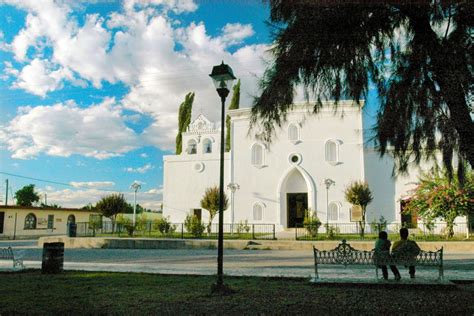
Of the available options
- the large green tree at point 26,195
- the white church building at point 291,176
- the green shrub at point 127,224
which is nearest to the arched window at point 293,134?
the white church building at point 291,176

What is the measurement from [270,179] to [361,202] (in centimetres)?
843

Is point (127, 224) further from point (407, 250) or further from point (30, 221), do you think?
point (30, 221)

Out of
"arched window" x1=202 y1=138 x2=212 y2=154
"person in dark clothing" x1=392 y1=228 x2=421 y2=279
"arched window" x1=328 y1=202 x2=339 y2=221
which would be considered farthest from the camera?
"arched window" x1=202 y1=138 x2=212 y2=154

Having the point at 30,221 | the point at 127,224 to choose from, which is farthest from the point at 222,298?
the point at 30,221

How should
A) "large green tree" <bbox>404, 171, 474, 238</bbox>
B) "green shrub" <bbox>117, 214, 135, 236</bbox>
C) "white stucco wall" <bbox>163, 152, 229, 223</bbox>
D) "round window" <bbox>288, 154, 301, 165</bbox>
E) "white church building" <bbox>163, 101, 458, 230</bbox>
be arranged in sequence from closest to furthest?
"large green tree" <bbox>404, 171, 474, 238</bbox> < "green shrub" <bbox>117, 214, 135, 236</bbox> < "white church building" <bbox>163, 101, 458, 230</bbox> < "round window" <bbox>288, 154, 301, 165</bbox> < "white stucco wall" <bbox>163, 152, 229, 223</bbox>

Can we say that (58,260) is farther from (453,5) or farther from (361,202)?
(361,202)

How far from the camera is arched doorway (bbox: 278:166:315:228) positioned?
28.8m

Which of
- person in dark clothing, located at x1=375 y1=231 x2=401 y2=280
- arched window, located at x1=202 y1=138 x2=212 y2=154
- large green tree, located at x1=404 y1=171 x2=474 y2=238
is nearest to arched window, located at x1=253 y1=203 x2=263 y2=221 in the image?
arched window, located at x1=202 y1=138 x2=212 y2=154

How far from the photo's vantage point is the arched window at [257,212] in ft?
95.5

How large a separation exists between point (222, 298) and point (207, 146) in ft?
90.2

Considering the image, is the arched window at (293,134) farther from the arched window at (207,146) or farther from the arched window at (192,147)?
the arched window at (192,147)

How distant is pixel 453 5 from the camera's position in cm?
600

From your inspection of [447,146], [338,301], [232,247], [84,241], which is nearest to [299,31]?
[447,146]

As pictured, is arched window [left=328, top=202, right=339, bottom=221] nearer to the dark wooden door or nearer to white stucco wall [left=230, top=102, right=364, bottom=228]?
white stucco wall [left=230, top=102, right=364, bottom=228]
